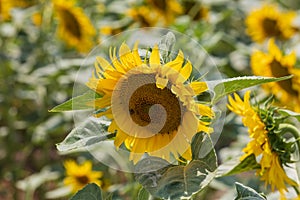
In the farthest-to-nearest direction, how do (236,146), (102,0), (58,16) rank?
(102,0)
(58,16)
(236,146)

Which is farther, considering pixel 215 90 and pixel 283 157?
pixel 283 157

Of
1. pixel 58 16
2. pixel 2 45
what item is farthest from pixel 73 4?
pixel 2 45

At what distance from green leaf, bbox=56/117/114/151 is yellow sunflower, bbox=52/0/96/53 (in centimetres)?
121

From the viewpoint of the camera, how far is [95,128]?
0.80 m

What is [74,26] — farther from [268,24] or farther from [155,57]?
[155,57]

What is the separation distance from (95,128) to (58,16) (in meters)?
1.24

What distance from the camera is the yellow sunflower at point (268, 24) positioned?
2111mm

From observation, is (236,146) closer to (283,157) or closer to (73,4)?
(283,157)

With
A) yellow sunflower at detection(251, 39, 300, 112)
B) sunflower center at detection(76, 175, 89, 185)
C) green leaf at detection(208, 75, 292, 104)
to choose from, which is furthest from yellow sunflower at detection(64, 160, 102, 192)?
green leaf at detection(208, 75, 292, 104)

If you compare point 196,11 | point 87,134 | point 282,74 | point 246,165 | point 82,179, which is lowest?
point 82,179

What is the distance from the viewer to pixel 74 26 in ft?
6.57

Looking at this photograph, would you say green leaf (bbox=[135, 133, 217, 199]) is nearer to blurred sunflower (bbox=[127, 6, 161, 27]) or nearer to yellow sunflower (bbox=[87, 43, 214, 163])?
yellow sunflower (bbox=[87, 43, 214, 163])

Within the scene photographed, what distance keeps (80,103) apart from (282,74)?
2.75 ft

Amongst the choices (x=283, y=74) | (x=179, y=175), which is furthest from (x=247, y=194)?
(x=283, y=74)
